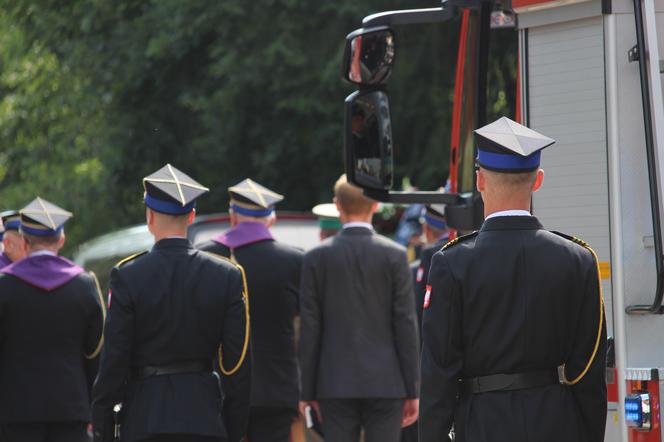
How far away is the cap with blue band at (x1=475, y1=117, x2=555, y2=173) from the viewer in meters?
4.43

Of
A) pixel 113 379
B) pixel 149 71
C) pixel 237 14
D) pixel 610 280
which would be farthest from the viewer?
pixel 149 71

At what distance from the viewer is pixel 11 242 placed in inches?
351

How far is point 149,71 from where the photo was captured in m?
17.6

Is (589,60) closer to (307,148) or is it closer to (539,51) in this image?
(539,51)

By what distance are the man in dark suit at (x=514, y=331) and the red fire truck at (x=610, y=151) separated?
0.55 feet

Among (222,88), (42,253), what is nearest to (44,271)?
(42,253)

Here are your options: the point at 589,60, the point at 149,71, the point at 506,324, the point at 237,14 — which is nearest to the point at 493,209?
the point at 506,324

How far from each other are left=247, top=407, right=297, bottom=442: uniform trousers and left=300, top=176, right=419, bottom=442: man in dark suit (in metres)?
0.20

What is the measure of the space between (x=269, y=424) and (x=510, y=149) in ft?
13.3

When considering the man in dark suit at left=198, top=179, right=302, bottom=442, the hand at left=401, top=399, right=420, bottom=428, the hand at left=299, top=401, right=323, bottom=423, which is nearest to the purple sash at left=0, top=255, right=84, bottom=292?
the man in dark suit at left=198, top=179, right=302, bottom=442

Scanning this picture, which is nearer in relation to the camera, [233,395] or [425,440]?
[425,440]

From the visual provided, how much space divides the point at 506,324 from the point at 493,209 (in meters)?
0.40

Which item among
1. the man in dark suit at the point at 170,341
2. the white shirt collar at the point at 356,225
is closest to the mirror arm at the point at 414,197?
the man in dark suit at the point at 170,341

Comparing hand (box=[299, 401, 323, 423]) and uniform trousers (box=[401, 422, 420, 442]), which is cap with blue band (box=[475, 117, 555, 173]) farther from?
uniform trousers (box=[401, 422, 420, 442])
